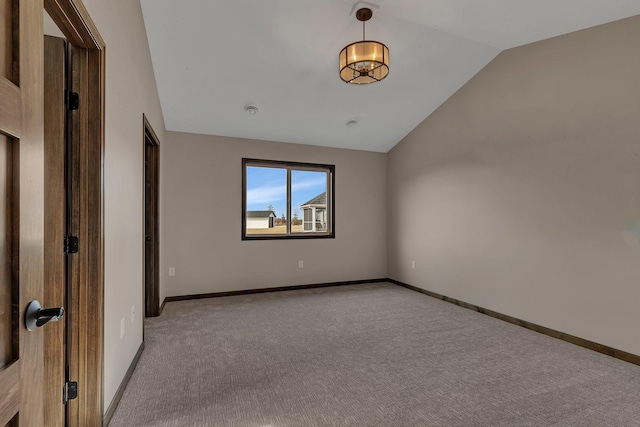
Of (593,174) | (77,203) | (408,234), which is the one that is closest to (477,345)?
(593,174)

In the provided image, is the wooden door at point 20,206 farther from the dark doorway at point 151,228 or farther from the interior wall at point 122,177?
the dark doorway at point 151,228

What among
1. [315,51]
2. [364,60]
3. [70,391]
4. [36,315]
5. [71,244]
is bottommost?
[70,391]

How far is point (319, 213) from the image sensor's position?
541cm

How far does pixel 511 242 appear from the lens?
3523 mm

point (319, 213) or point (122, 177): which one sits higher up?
point (122, 177)

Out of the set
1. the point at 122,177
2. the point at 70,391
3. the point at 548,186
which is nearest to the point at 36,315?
the point at 70,391

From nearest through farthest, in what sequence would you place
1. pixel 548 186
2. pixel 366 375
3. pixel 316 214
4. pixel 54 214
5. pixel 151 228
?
pixel 54 214 → pixel 366 375 → pixel 548 186 → pixel 151 228 → pixel 316 214

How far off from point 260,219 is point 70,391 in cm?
345

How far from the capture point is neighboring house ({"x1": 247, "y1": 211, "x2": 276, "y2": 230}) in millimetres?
4836

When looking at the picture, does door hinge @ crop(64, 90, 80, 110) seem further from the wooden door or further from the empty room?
the wooden door

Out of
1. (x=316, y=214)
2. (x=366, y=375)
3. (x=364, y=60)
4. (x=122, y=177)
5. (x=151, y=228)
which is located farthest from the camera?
(x=316, y=214)

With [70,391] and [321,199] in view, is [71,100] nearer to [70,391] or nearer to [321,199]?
[70,391]

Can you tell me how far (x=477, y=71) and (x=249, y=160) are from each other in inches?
126

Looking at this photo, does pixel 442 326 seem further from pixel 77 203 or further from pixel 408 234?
pixel 77 203
